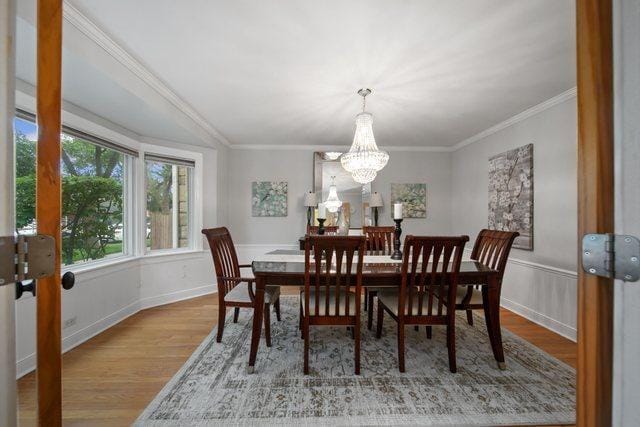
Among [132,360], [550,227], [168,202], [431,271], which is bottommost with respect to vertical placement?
[132,360]

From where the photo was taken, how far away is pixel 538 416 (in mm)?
1477

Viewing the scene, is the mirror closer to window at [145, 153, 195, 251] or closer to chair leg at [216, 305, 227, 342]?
window at [145, 153, 195, 251]

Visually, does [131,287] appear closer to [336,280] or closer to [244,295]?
[244,295]

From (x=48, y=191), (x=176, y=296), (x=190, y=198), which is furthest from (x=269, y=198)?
(x=48, y=191)

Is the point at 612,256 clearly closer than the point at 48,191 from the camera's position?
Yes

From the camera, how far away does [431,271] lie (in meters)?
1.79

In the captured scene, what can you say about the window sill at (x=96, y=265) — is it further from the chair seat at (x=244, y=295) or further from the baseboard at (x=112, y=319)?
the chair seat at (x=244, y=295)

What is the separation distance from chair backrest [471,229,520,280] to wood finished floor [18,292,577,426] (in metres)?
0.83

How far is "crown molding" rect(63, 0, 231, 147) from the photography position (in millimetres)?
1545

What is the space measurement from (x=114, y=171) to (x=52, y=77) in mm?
2734

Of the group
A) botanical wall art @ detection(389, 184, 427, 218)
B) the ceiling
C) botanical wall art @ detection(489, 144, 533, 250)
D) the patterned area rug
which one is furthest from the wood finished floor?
the ceiling

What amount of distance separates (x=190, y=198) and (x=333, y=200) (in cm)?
211

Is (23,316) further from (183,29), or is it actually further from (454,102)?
(454,102)

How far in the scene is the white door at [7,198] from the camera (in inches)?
22.7
